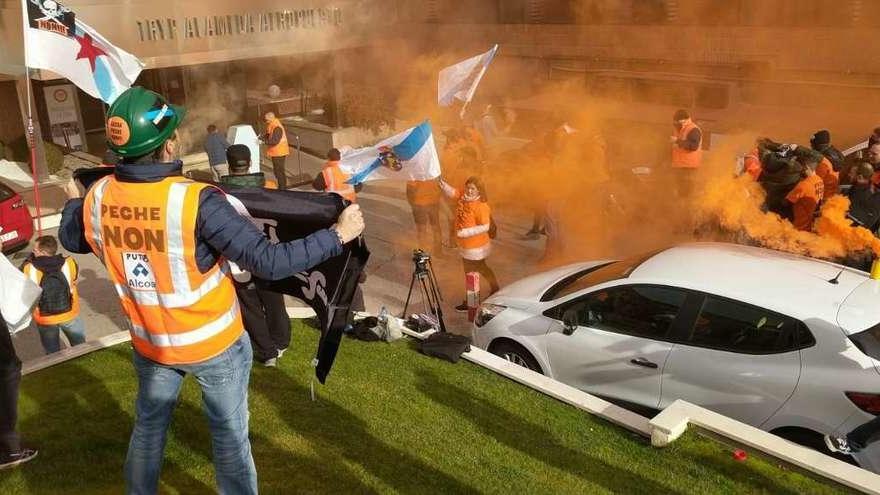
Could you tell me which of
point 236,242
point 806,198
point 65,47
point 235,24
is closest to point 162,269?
point 236,242

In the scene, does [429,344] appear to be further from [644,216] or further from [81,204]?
[644,216]

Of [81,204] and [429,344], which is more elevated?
[81,204]

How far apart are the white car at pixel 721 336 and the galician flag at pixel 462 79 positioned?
155 inches


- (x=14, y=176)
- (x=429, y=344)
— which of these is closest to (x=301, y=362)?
(x=429, y=344)

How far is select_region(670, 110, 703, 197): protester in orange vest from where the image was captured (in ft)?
30.3

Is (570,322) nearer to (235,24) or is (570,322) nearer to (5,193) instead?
(5,193)

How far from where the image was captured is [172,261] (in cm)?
279

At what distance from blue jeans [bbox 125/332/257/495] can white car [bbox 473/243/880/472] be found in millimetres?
2916

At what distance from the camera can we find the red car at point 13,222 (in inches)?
372

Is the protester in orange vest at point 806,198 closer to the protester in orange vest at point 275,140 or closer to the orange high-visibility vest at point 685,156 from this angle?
the orange high-visibility vest at point 685,156

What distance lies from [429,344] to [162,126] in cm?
333

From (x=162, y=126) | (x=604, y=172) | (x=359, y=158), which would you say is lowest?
(x=604, y=172)

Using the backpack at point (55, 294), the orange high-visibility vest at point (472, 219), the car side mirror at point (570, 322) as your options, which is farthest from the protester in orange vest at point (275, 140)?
the car side mirror at point (570, 322)

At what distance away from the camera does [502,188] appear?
39.5ft
